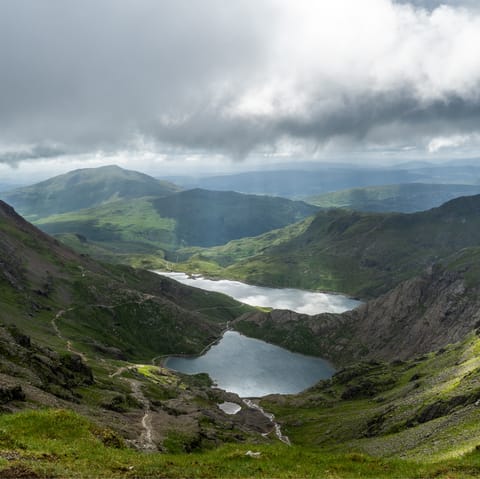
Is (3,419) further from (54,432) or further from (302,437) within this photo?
(302,437)

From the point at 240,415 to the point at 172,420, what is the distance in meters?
69.1

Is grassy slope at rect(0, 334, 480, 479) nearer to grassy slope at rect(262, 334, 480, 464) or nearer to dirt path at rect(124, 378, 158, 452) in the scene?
grassy slope at rect(262, 334, 480, 464)

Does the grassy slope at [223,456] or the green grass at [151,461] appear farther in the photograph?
the grassy slope at [223,456]

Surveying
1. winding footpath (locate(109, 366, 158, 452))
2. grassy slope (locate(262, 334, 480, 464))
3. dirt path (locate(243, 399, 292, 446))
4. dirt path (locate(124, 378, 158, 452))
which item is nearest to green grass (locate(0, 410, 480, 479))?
grassy slope (locate(262, 334, 480, 464))

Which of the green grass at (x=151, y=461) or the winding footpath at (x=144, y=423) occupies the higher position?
the green grass at (x=151, y=461)

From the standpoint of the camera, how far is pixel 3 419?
43.2 metres

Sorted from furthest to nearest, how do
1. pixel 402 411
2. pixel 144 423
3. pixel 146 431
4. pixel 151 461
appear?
1. pixel 402 411
2. pixel 144 423
3. pixel 146 431
4. pixel 151 461

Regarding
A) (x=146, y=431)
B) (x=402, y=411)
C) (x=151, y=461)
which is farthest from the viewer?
(x=402, y=411)

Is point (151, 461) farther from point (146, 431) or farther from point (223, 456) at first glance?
point (146, 431)

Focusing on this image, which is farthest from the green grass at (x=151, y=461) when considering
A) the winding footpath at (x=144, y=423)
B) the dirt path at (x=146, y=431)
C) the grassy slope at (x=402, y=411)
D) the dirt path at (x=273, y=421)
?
the dirt path at (x=273, y=421)

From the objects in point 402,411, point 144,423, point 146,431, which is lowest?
point 402,411

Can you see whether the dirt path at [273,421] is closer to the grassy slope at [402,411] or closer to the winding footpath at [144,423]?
the grassy slope at [402,411]

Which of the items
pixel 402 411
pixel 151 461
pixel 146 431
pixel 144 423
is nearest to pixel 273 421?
pixel 402 411

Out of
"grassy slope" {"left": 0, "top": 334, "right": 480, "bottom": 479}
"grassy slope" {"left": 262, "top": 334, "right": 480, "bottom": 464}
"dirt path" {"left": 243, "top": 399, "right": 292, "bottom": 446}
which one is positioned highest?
"grassy slope" {"left": 0, "top": 334, "right": 480, "bottom": 479}
